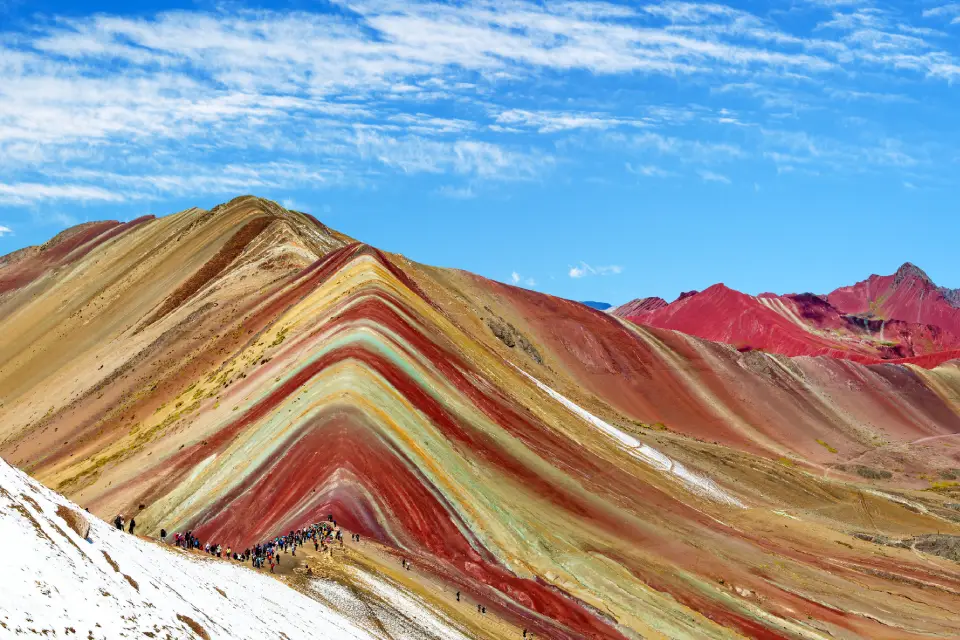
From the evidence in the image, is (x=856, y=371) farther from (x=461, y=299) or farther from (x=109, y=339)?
(x=109, y=339)

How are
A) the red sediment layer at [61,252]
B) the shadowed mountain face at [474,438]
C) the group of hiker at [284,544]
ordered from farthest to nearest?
the red sediment layer at [61,252] → the shadowed mountain face at [474,438] → the group of hiker at [284,544]

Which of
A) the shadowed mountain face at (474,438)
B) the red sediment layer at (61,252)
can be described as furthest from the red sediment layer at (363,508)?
the red sediment layer at (61,252)

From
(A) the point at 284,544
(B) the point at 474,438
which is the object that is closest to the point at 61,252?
(B) the point at 474,438

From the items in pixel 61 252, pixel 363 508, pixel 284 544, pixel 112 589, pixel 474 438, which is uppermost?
pixel 61 252

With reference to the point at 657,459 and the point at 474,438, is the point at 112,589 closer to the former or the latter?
the point at 474,438

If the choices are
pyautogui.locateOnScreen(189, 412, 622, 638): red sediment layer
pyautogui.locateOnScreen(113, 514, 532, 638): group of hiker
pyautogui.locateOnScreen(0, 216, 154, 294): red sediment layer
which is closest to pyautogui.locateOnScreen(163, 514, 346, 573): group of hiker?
pyautogui.locateOnScreen(113, 514, 532, 638): group of hiker

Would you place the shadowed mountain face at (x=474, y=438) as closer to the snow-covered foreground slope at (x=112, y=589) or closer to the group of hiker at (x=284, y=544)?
the group of hiker at (x=284, y=544)
